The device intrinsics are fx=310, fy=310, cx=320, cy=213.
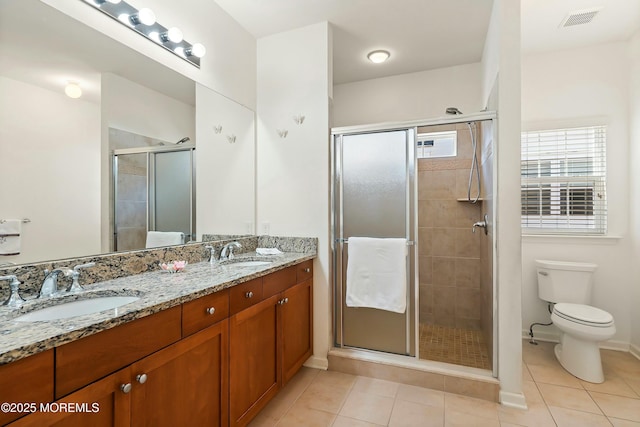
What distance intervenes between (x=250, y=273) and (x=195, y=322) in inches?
15.8

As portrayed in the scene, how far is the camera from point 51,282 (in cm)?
123

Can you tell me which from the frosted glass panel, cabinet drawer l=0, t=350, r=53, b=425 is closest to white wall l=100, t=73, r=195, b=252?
the frosted glass panel

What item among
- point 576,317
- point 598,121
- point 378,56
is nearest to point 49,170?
point 378,56

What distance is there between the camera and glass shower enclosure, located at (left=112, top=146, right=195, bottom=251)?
64.3 inches

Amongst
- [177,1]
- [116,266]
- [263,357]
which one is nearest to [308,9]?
[177,1]

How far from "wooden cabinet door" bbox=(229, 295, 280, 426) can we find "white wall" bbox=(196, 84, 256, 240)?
0.79 metres

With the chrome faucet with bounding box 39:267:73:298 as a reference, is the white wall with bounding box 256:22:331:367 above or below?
above

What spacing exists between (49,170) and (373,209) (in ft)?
6.16

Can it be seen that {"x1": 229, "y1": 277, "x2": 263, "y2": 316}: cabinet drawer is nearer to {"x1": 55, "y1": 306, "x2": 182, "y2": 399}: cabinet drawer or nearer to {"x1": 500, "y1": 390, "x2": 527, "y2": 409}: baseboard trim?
{"x1": 55, "y1": 306, "x2": 182, "y2": 399}: cabinet drawer

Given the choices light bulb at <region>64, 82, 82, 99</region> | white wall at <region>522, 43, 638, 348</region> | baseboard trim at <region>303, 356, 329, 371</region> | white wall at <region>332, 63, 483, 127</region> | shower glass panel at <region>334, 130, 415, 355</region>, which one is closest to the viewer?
light bulb at <region>64, 82, 82, 99</region>

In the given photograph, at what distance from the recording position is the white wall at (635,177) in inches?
98.3

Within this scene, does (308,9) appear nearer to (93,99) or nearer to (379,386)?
(93,99)

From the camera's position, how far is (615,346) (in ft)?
8.72

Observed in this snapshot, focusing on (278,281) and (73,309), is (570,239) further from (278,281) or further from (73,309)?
(73,309)
